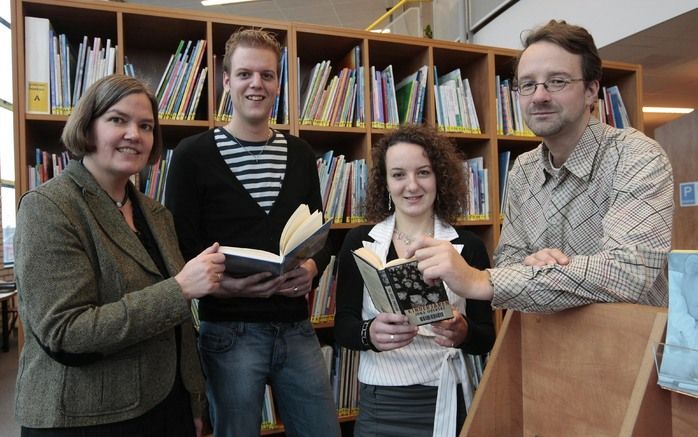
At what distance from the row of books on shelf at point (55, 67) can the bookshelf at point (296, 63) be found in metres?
0.03

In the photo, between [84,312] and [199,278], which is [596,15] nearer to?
[199,278]

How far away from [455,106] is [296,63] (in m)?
0.94

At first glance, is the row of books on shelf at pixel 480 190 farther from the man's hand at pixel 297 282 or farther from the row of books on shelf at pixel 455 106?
the man's hand at pixel 297 282

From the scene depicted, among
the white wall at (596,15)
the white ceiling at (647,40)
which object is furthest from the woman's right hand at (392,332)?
the white ceiling at (647,40)

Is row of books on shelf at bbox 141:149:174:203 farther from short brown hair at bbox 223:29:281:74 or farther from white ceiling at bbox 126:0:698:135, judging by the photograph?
white ceiling at bbox 126:0:698:135

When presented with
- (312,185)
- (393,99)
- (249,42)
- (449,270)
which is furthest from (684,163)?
(449,270)

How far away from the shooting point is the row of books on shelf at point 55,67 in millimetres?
2055

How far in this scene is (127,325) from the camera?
44.4 inches

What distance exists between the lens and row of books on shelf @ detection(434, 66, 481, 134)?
2.70 m

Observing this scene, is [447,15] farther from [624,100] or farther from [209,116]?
[209,116]

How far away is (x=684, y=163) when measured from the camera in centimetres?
435

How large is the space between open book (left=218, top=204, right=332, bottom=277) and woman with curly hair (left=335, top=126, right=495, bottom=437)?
0.97 ft

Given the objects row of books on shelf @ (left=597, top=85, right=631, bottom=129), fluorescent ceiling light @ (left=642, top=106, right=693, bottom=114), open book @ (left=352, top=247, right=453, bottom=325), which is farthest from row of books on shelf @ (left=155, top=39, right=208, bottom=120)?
fluorescent ceiling light @ (left=642, top=106, right=693, bottom=114)

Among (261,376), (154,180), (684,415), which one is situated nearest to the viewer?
(684,415)
